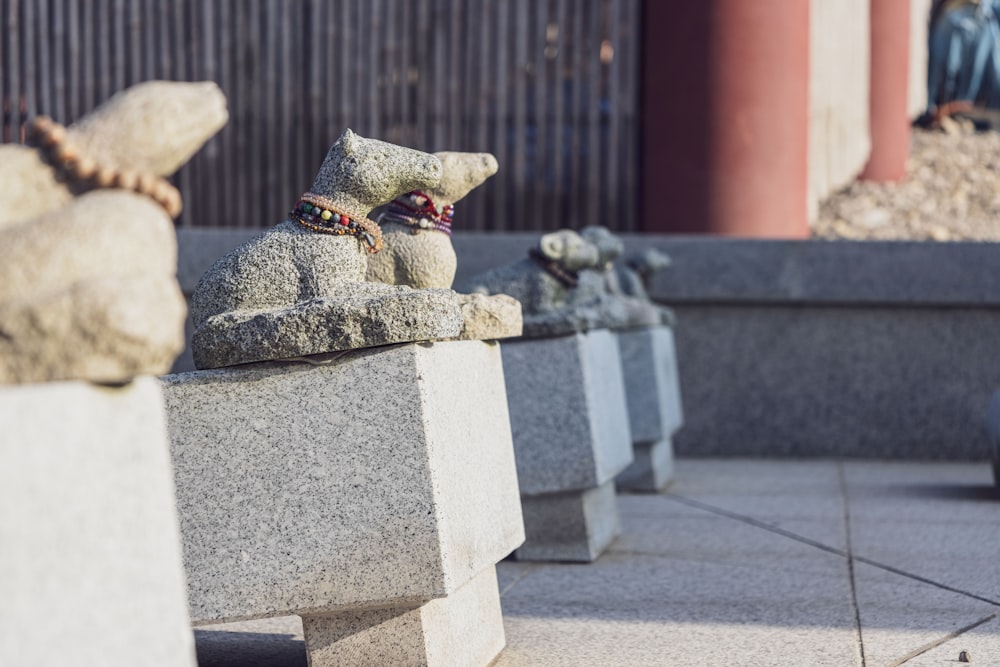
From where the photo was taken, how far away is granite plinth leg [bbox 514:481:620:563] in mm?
5465

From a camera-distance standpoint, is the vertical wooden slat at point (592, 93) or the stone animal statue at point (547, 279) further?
the vertical wooden slat at point (592, 93)

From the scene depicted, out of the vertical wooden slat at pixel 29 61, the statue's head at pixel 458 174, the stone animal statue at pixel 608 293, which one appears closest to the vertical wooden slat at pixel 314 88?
the vertical wooden slat at pixel 29 61

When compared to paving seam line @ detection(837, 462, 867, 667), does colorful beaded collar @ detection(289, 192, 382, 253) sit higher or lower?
higher

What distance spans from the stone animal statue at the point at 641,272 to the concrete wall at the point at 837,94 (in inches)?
94.2

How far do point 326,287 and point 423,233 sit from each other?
0.74m

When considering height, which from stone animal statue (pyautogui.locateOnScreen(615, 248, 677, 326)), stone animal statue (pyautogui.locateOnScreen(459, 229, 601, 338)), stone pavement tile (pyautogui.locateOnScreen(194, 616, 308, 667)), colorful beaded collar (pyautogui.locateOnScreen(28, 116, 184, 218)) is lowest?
A: stone pavement tile (pyautogui.locateOnScreen(194, 616, 308, 667))

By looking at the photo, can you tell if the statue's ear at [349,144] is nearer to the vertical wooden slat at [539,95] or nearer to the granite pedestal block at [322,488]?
the granite pedestal block at [322,488]

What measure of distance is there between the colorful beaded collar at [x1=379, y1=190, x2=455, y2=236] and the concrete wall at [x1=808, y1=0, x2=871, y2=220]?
21.0ft

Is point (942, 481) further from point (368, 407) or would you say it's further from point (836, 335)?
point (368, 407)

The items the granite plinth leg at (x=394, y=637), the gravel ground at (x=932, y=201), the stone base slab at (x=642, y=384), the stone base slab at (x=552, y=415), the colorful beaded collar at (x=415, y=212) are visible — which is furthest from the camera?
the gravel ground at (x=932, y=201)

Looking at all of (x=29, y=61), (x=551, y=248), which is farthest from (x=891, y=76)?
(x=551, y=248)

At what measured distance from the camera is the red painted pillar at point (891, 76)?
12094mm

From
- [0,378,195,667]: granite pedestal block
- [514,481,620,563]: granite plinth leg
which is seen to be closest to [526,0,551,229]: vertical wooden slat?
[514,481,620,563]: granite plinth leg

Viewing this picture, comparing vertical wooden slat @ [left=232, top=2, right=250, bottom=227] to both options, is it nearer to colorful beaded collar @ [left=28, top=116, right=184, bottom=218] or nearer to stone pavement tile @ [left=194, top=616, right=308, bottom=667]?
stone pavement tile @ [left=194, top=616, right=308, bottom=667]
